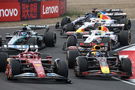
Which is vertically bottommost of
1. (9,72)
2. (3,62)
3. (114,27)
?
(9,72)

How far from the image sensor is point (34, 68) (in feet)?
50.5

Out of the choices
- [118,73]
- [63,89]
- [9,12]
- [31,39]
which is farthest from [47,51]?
[9,12]

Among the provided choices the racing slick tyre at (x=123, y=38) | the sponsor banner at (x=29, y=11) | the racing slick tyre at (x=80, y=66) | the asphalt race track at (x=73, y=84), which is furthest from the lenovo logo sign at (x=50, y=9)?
the racing slick tyre at (x=80, y=66)

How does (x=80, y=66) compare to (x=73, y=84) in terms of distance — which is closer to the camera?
(x=73, y=84)

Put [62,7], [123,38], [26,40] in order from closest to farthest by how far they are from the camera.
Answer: [26,40] → [123,38] → [62,7]

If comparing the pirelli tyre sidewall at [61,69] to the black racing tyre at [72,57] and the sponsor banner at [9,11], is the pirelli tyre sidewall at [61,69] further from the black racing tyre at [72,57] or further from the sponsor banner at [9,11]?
the sponsor banner at [9,11]

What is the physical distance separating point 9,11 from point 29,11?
64.6 inches

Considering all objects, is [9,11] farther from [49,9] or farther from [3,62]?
[3,62]

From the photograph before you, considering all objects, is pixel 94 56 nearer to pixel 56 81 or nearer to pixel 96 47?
pixel 96 47

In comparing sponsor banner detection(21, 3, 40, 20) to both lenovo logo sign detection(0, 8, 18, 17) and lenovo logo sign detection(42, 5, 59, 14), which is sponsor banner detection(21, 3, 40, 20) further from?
lenovo logo sign detection(42, 5, 59, 14)

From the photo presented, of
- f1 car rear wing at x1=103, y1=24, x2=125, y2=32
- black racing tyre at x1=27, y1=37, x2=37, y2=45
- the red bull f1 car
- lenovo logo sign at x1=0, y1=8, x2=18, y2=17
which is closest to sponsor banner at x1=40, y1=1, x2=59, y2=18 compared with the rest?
lenovo logo sign at x1=0, y1=8, x2=18, y2=17

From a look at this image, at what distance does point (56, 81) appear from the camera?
15422 mm

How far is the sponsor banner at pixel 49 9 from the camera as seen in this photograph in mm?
37438

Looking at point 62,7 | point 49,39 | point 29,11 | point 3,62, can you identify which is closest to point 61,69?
point 3,62
